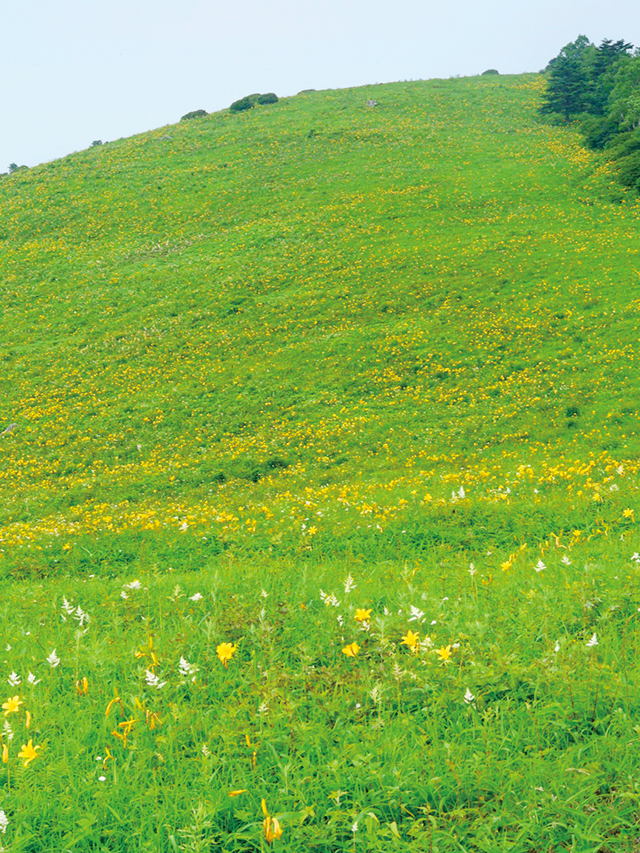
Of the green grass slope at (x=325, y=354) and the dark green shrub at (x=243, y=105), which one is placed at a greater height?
the dark green shrub at (x=243, y=105)

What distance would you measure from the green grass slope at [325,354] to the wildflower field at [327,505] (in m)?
0.16

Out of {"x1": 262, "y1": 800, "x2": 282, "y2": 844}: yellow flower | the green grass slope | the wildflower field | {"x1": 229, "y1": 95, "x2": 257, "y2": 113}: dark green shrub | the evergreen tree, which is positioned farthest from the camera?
{"x1": 229, "y1": 95, "x2": 257, "y2": 113}: dark green shrub

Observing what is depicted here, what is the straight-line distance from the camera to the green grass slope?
11.8m

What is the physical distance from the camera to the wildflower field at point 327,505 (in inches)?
124

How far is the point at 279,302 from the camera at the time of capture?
30.5m

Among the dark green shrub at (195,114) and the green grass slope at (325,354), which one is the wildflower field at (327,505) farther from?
the dark green shrub at (195,114)

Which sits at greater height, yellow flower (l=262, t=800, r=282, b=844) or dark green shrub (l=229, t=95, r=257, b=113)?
dark green shrub (l=229, t=95, r=257, b=113)

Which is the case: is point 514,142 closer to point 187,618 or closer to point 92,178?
point 92,178

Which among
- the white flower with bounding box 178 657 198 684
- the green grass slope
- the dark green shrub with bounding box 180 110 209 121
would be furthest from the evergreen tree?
the white flower with bounding box 178 657 198 684

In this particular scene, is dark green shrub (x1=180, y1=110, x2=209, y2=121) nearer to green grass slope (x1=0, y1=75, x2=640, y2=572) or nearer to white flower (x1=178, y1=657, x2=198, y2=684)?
green grass slope (x1=0, y1=75, x2=640, y2=572)

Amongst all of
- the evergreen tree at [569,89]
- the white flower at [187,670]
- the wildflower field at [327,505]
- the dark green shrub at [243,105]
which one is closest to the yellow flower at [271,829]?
the wildflower field at [327,505]

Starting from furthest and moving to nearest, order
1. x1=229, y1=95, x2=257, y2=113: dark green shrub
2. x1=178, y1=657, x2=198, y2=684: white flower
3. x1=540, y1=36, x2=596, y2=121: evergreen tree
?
x1=229, y1=95, x2=257, y2=113: dark green shrub → x1=540, y1=36, x2=596, y2=121: evergreen tree → x1=178, y1=657, x2=198, y2=684: white flower

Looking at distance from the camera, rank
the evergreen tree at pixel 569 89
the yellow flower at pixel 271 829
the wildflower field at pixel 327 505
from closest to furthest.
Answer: the yellow flower at pixel 271 829 < the wildflower field at pixel 327 505 < the evergreen tree at pixel 569 89

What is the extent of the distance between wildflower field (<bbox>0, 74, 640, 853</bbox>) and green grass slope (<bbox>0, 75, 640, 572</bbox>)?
0.52ft
